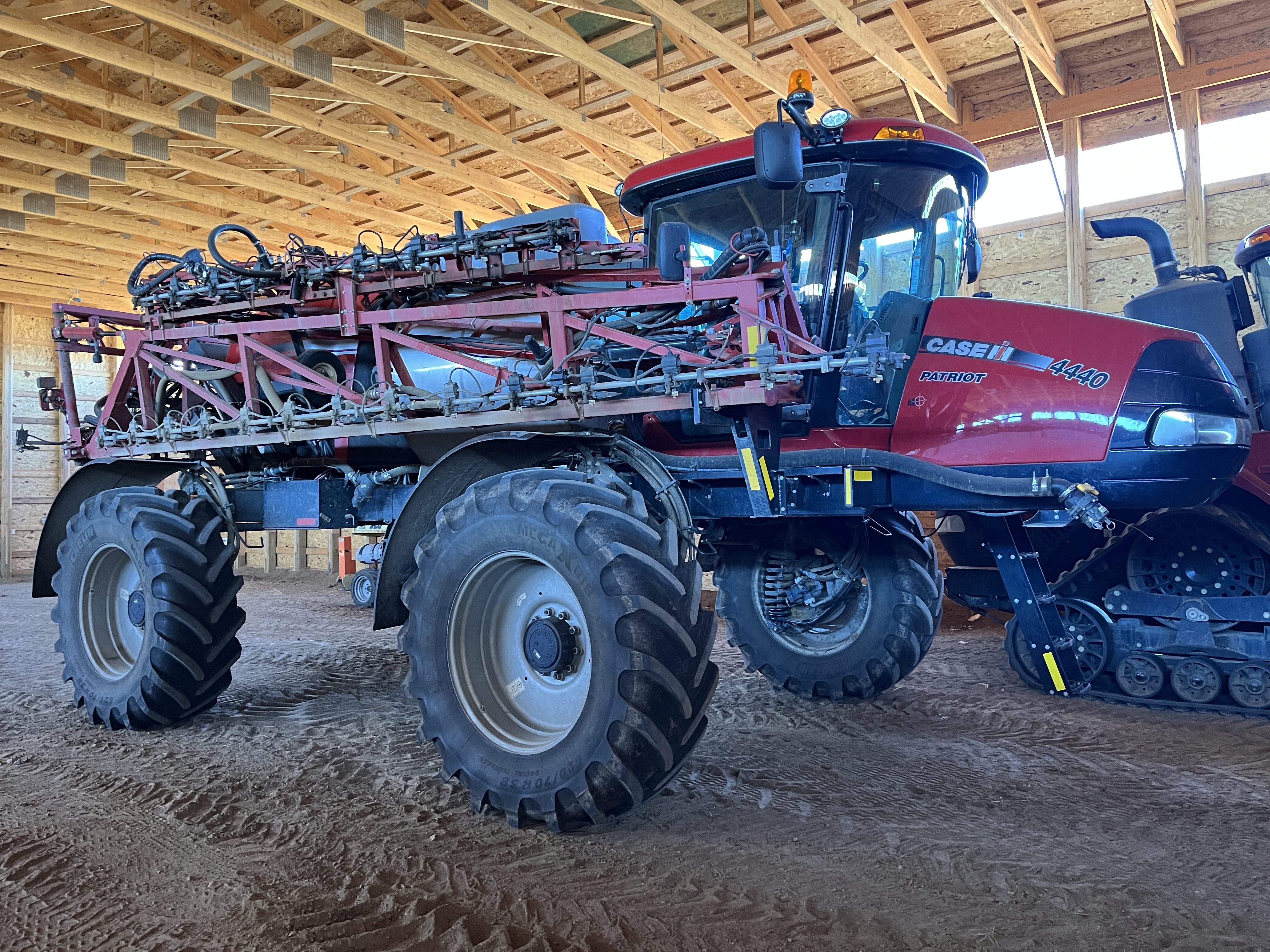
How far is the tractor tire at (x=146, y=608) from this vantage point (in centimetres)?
466

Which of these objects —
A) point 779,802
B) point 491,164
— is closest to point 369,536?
point 491,164

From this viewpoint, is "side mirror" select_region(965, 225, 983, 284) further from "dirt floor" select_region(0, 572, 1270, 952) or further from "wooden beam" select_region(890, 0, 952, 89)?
"wooden beam" select_region(890, 0, 952, 89)

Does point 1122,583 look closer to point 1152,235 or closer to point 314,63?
point 1152,235

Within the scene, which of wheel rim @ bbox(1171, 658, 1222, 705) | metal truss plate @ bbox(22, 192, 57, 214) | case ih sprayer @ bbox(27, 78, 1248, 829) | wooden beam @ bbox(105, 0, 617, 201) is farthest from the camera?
metal truss plate @ bbox(22, 192, 57, 214)

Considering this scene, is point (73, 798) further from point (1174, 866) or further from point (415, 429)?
point (1174, 866)

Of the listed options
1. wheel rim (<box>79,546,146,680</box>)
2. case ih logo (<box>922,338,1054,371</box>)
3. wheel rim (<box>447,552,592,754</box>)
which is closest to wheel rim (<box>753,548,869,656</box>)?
case ih logo (<box>922,338,1054,371</box>)

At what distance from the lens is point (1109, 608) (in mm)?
5469

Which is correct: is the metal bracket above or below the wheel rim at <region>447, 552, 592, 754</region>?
above

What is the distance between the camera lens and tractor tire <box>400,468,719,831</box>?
305 cm

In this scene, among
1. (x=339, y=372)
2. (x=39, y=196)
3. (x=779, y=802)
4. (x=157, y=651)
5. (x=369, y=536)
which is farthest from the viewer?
(x=369, y=536)

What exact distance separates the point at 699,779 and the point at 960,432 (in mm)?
1899

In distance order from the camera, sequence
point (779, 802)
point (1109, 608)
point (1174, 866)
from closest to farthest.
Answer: point (1174, 866), point (779, 802), point (1109, 608)

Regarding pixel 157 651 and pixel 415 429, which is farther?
pixel 157 651

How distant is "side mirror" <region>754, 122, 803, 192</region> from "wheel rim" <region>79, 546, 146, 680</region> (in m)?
4.02
